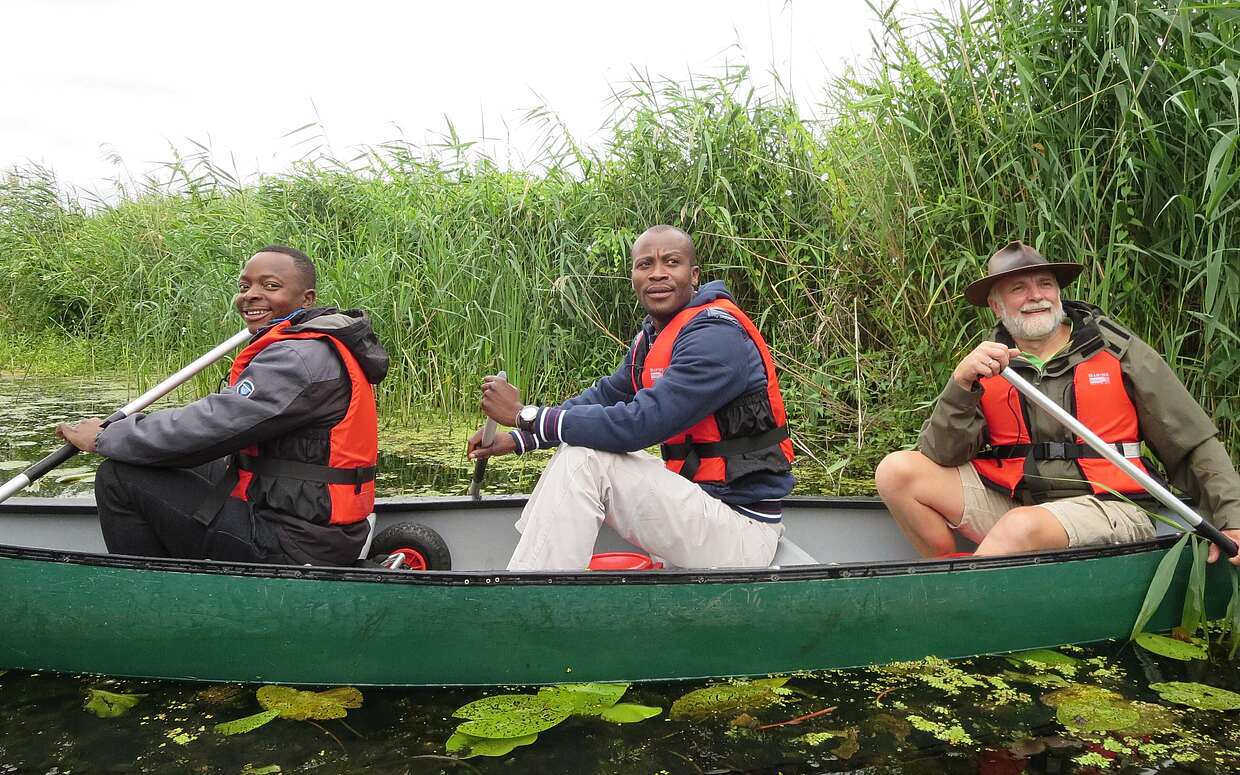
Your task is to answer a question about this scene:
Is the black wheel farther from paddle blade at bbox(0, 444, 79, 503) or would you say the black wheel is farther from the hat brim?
the hat brim

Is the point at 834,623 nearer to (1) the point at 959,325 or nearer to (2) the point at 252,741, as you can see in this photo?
(2) the point at 252,741

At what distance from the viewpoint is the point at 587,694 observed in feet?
8.06

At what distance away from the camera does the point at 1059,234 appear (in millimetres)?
3629

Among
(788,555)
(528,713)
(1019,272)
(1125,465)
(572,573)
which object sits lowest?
(528,713)

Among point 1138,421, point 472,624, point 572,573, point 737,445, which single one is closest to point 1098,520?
point 1138,421

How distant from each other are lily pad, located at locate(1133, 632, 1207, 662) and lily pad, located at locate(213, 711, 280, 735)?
88.8 inches

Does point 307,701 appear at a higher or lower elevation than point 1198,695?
higher

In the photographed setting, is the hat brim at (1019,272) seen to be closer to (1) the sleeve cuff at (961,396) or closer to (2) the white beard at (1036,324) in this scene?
(2) the white beard at (1036,324)

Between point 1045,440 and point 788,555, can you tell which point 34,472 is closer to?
point 788,555

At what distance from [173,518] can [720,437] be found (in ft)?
4.70

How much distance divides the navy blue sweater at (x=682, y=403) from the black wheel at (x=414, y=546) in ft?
1.90

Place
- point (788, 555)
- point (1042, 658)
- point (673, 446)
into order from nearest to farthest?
point (1042, 658) → point (673, 446) → point (788, 555)

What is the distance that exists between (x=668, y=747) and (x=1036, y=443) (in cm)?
142

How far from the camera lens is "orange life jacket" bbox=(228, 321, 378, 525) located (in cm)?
258
